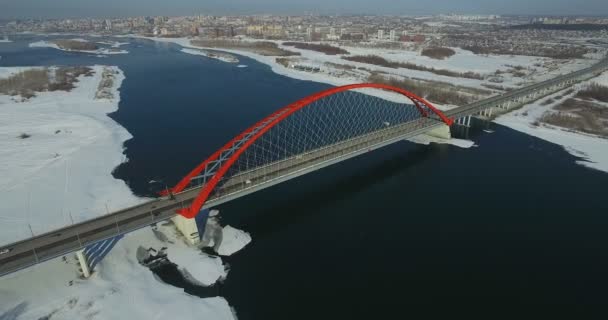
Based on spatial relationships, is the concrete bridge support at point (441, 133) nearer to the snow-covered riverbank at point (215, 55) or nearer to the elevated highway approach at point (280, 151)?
the elevated highway approach at point (280, 151)

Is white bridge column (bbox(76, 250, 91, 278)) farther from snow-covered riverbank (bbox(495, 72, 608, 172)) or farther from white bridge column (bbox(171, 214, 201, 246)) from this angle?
snow-covered riverbank (bbox(495, 72, 608, 172))

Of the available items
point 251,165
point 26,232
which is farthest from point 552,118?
point 26,232

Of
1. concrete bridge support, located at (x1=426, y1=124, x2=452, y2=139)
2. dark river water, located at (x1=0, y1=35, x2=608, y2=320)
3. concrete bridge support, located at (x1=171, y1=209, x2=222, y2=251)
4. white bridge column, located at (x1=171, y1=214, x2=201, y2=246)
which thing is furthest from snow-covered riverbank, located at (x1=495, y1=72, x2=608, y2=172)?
white bridge column, located at (x1=171, y1=214, x2=201, y2=246)

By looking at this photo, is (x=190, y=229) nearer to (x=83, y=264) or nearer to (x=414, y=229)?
(x=83, y=264)

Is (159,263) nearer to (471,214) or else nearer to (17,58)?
(471,214)

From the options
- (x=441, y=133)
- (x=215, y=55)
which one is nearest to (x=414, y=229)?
(x=441, y=133)

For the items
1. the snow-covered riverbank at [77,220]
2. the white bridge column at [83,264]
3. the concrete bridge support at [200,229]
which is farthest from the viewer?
the concrete bridge support at [200,229]

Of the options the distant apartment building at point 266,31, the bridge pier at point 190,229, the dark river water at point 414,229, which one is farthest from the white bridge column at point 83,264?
the distant apartment building at point 266,31
